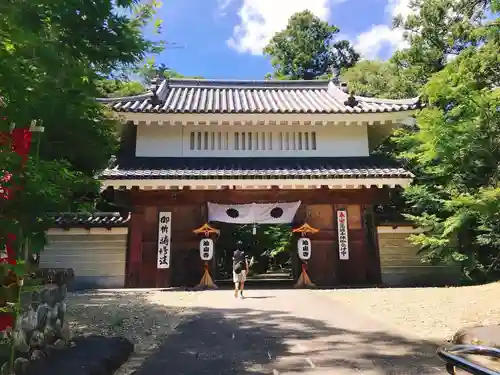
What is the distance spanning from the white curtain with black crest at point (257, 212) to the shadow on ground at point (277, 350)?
6410 mm

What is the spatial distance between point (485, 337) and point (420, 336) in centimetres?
126

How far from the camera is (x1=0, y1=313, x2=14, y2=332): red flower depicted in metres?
4.13

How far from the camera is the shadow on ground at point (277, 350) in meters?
4.67

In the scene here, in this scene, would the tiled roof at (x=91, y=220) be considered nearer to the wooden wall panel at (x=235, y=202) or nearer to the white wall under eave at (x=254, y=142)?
the wooden wall panel at (x=235, y=202)

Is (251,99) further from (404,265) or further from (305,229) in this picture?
(404,265)

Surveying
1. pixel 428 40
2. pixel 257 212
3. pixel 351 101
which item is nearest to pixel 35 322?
pixel 257 212

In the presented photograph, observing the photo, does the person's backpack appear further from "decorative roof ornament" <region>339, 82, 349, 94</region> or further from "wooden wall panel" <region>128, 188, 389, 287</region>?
"decorative roof ornament" <region>339, 82, 349, 94</region>

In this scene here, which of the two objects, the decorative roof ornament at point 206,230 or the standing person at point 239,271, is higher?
the decorative roof ornament at point 206,230

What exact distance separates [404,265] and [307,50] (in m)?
34.8

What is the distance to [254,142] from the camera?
601 inches

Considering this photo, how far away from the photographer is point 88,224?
1439 centimetres

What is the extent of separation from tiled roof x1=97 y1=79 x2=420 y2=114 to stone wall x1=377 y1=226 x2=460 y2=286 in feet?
14.8

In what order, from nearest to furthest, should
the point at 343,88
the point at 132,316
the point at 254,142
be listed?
the point at 132,316, the point at 254,142, the point at 343,88

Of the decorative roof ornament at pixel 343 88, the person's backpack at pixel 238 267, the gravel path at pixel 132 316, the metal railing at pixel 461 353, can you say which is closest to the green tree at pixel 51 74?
the gravel path at pixel 132 316
